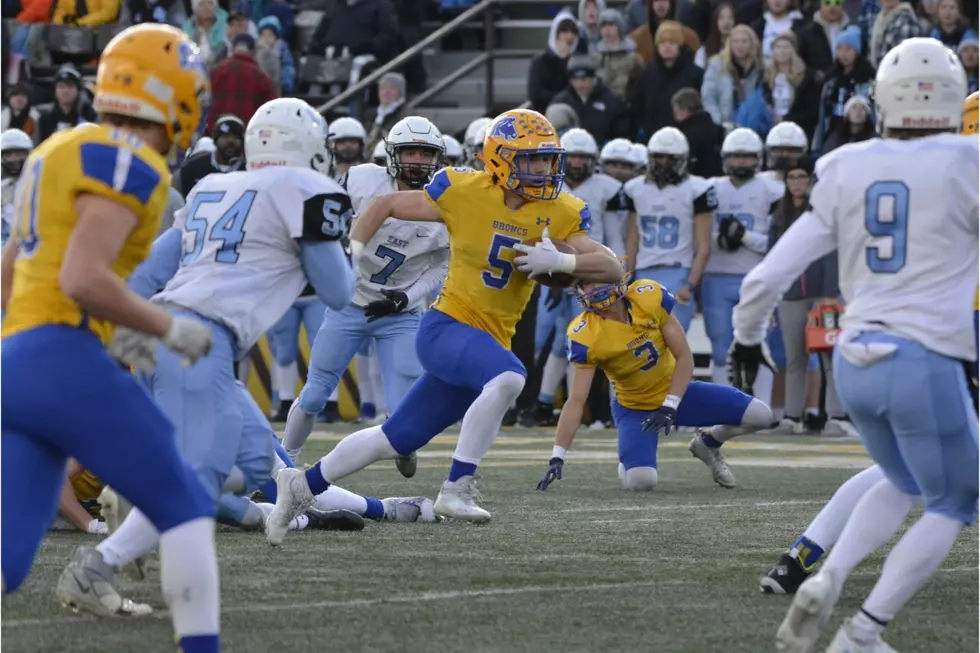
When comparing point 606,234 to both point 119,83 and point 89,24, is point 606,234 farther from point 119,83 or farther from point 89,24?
point 119,83

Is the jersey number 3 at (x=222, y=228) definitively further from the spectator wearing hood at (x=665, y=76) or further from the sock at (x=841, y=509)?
the spectator wearing hood at (x=665, y=76)

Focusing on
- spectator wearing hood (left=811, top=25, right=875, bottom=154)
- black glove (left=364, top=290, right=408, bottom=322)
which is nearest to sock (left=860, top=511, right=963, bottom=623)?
black glove (left=364, top=290, right=408, bottom=322)

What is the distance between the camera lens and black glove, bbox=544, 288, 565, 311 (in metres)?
12.0

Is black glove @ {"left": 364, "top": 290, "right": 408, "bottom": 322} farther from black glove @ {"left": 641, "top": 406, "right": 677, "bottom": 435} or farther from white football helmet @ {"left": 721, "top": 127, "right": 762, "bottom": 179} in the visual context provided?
white football helmet @ {"left": 721, "top": 127, "right": 762, "bottom": 179}

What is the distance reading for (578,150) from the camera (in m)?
11.9

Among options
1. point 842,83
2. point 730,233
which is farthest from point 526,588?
point 842,83

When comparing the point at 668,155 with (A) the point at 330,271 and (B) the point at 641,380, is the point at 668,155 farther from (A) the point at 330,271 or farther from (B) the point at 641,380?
(A) the point at 330,271

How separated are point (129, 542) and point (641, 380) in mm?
4061

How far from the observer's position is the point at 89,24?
618 inches

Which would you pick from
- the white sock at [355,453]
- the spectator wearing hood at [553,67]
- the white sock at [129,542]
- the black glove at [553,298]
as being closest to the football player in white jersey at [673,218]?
the black glove at [553,298]

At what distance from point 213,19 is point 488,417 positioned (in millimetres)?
9787

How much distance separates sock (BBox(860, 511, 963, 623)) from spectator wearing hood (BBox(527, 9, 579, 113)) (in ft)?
33.1

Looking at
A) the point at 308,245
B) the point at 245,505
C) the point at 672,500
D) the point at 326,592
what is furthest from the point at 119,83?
the point at 672,500

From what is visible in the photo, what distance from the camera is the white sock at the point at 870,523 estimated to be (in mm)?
4473
